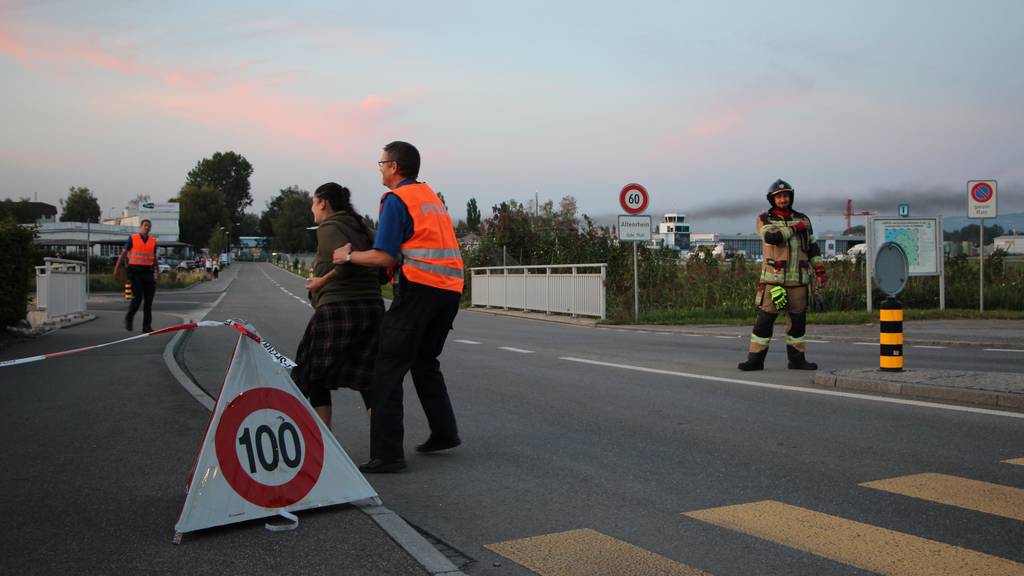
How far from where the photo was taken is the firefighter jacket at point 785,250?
33.9ft

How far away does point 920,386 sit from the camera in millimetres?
8445

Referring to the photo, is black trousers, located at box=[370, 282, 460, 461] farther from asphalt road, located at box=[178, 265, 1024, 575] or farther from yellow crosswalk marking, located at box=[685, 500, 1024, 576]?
yellow crosswalk marking, located at box=[685, 500, 1024, 576]

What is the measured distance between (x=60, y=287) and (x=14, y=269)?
18.7 ft

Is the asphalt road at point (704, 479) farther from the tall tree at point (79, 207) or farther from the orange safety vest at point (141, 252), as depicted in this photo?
the tall tree at point (79, 207)

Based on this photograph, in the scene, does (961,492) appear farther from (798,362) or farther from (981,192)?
(981,192)

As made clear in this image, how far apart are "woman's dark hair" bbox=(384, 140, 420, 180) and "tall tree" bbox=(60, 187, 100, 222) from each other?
16556 centimetres

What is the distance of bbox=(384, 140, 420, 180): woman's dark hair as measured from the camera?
5.82 metres

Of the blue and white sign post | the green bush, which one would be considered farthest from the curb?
the blue and white sign post

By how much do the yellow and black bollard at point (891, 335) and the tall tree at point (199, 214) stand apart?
485 ft

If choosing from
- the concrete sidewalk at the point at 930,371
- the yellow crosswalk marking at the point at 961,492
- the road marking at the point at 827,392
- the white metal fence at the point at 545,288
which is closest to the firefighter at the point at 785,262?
the road marking at the point at 827,392

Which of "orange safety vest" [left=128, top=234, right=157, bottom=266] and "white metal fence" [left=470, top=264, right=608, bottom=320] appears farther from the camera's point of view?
"white metal fence" [left=470, top=264, right=608, bottom=320]

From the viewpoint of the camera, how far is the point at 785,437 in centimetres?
671

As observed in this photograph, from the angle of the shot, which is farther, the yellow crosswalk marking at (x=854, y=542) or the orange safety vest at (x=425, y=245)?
the orange safety vest at (x=425, y=245)

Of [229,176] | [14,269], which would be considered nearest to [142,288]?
[14,269]
